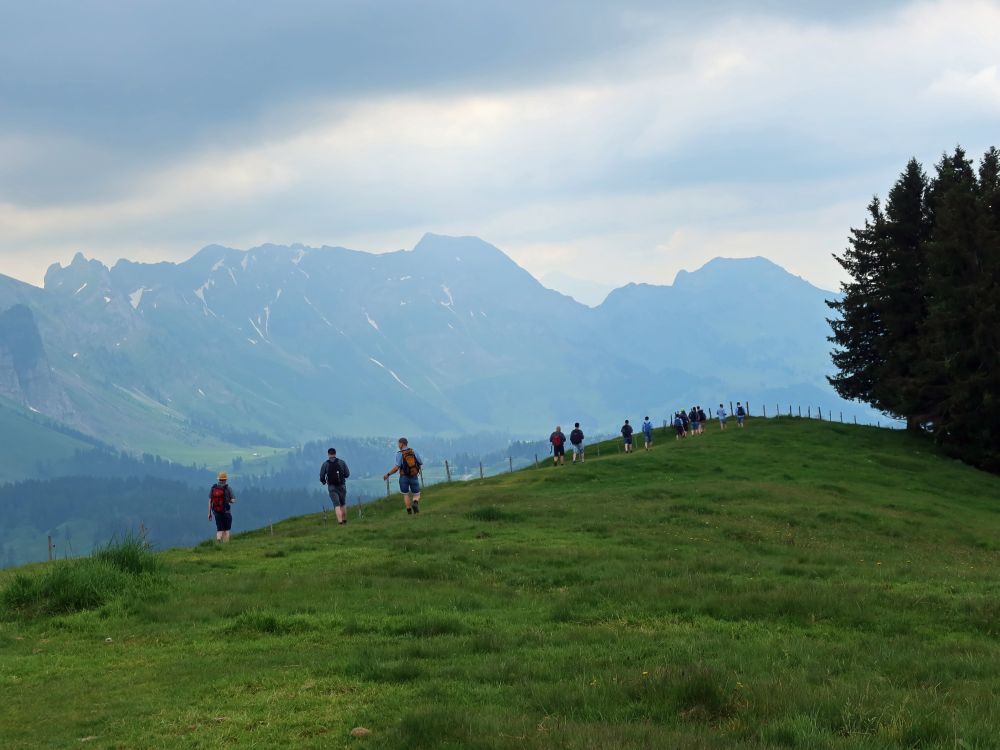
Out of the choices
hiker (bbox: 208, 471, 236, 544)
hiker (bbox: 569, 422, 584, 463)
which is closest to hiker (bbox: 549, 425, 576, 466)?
hiker (bbox: 569, 422, 584, 463)

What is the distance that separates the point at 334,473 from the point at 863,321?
5632 centimetres

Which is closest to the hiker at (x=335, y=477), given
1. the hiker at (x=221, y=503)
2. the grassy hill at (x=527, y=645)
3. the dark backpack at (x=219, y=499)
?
the hiker at (x=221, y=503)

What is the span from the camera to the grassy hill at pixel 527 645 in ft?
33.7

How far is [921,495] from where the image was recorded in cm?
5031

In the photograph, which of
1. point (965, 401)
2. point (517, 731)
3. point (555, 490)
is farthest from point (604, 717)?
point (965, 401)

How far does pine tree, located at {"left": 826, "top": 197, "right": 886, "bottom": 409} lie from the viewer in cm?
7919

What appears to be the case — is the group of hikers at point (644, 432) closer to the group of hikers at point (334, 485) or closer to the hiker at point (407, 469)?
the hiker at point (407, 469)

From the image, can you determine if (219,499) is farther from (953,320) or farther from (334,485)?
(953,320)

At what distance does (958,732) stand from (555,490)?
134 feet

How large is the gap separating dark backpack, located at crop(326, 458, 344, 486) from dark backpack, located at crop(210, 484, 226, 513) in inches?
156

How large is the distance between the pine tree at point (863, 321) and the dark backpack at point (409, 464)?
51438mm

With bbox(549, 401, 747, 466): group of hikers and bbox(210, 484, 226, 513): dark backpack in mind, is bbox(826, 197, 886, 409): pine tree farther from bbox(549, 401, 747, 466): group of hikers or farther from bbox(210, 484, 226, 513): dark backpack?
bbox(210, 484, 226, 513): dark backpack

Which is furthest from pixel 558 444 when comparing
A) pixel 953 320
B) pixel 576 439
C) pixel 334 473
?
pixel 334 473

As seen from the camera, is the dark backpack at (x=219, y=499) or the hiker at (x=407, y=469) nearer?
the dark backpack at (x=219, y=499)
